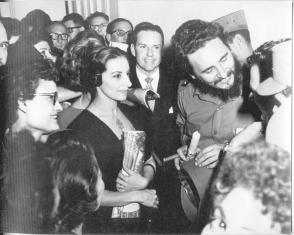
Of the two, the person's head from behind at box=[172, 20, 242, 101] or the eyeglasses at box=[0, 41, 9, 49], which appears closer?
the person's head from behind at box=[172, 20, 242, 101]

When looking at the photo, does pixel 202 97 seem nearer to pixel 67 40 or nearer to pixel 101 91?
pixel 101 91


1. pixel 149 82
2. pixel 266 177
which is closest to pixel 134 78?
pixel 149 82

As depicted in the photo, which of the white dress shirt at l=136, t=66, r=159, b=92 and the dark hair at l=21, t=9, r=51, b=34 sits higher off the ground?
the dark hair at l=21, t=9, r=51, b=34

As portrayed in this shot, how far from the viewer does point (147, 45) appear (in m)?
1.46

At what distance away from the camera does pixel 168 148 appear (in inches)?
58.6

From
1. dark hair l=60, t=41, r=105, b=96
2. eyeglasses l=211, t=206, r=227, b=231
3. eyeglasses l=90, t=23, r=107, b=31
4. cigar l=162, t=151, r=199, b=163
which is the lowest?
eyeglasses l=211, t=206, r=227, b=231

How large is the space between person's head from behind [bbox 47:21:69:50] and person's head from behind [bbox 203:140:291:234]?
776mm

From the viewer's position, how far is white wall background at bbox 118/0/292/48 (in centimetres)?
141

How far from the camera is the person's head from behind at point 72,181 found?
1.50m

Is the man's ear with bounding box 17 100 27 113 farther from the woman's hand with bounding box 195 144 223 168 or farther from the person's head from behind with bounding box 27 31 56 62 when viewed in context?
the woman's hand with bounding box 195 144 223 168

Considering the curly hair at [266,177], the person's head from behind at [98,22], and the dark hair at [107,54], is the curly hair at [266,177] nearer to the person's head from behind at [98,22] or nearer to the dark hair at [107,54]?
the dark hair at [107,54]

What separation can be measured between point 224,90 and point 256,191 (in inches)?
15.1

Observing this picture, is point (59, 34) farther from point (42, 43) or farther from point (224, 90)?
point (224, 90)

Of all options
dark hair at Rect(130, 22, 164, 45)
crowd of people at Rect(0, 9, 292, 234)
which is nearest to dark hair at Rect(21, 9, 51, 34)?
crowd of people at Rect(0, 9, 292, 234)
